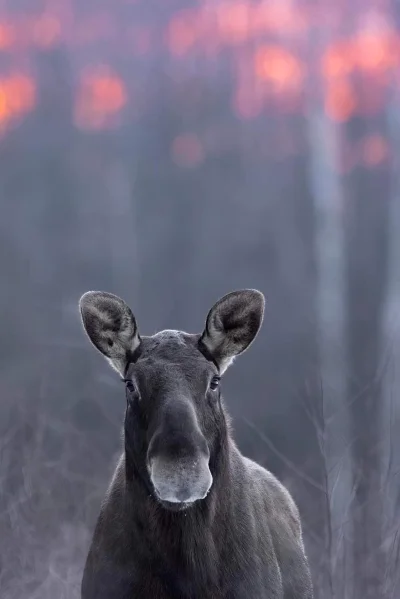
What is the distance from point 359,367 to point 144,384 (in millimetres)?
9945

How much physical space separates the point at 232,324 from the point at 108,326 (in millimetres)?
747

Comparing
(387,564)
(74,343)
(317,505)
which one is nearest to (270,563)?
(387,564)

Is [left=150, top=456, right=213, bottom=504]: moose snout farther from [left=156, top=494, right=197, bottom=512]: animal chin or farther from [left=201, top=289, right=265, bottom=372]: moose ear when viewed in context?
[left=201, top=289, right=265, bottom=372]: moose ear

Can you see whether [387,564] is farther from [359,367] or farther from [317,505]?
[359,367]

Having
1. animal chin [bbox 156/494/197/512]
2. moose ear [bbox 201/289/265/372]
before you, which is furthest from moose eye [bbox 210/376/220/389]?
animal chin [bbox 156/494/197/512]

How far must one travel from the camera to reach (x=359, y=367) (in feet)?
45.7

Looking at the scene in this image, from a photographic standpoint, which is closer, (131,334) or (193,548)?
(193,548)

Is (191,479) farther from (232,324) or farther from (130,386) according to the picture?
(232,324)

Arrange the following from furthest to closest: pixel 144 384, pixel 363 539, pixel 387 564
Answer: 1. pixel 363 539
2. pixel 387 564
3. pixel 144 384

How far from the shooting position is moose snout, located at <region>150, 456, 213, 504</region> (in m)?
3.91

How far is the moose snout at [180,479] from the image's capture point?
154 inches

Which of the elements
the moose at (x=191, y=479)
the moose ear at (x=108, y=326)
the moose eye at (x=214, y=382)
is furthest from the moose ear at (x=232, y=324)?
the moose ear at (x=108, y=326)

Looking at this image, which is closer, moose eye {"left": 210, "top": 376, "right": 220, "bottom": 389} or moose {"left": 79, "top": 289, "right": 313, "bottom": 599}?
moose {"left": 79, "top": 289, "right": 313, "bottom": 599}

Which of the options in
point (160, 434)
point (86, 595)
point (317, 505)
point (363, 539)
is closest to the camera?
point (160, 434)
